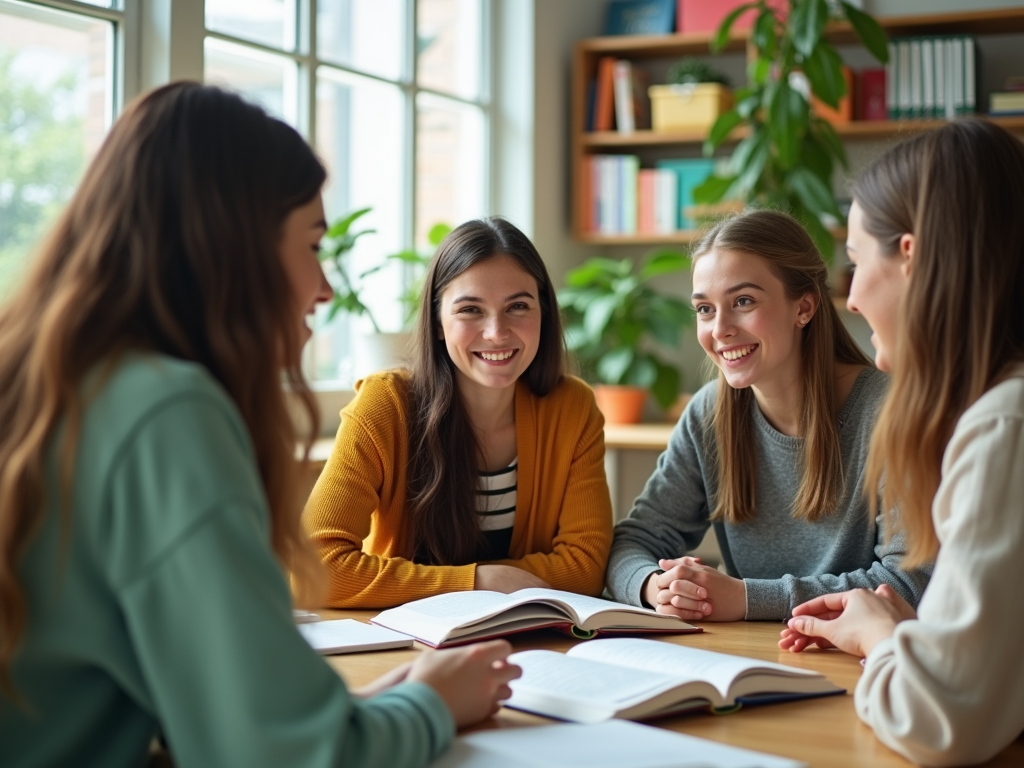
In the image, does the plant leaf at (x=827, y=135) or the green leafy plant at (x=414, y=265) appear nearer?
the green leafy plant at (x=414, y=265)

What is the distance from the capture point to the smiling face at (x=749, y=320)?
75.2 inches

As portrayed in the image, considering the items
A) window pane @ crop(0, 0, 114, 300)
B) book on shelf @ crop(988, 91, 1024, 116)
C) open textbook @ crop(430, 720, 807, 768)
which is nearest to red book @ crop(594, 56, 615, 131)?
book on shelf @ crop(988, 91, 1024, 116)

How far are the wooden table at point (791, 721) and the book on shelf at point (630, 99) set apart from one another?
10.6 feet

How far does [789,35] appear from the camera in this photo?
3.73 meters

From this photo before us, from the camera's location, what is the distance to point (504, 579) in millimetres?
1771

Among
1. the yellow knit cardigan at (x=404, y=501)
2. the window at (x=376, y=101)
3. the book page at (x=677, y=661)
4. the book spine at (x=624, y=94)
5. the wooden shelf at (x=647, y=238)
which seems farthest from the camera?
the book spine at (x=624, y=94)

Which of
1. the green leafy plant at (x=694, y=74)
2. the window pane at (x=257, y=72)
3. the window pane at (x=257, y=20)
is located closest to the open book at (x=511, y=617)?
the window pane at (x=257, y=72)

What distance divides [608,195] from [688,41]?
2.15 feet

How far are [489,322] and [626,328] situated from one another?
2.07m

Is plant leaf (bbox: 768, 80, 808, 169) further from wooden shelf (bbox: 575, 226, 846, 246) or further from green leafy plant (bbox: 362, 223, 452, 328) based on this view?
green leafy plant (bbox: 362, 223, 452, 328)

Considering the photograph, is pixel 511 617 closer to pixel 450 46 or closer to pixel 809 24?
pixel 809 24

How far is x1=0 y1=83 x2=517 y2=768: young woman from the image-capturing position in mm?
825

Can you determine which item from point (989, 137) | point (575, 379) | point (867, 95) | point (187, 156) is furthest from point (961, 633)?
point (867, 95)

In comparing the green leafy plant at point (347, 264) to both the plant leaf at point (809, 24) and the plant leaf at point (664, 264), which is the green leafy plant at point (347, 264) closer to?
the plant leaf at point (664, 264)
